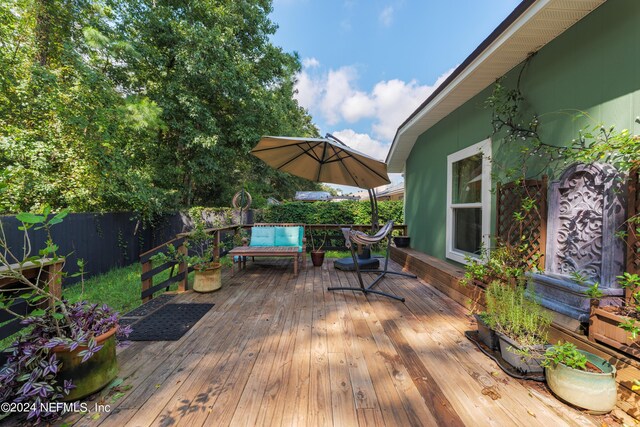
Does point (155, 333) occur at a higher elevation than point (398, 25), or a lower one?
lower

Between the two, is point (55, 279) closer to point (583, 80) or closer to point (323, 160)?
point (323, 160)

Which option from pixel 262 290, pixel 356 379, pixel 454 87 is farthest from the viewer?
pixel 262 290

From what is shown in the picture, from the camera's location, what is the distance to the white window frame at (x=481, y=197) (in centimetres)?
333

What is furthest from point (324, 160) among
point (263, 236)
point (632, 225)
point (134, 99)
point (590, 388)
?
point (134, 99)

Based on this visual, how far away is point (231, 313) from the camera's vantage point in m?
2.83

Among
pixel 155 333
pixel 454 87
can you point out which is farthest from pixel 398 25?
pixel 155 333

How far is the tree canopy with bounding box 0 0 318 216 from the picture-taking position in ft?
15.5

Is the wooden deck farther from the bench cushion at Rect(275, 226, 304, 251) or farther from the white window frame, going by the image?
the bench cushion at Rect(275, 226, 304, 251)

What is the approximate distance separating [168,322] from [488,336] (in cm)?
294

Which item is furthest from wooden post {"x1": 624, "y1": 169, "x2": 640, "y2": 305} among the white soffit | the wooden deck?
the white soffit

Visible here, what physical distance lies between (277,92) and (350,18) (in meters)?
3.67

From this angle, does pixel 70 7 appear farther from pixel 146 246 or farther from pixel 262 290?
pixel 262 290

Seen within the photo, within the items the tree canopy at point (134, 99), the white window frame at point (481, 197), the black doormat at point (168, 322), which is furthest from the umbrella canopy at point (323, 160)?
the tree canopy at point (134, 99)

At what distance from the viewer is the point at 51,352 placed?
1.47 meters
